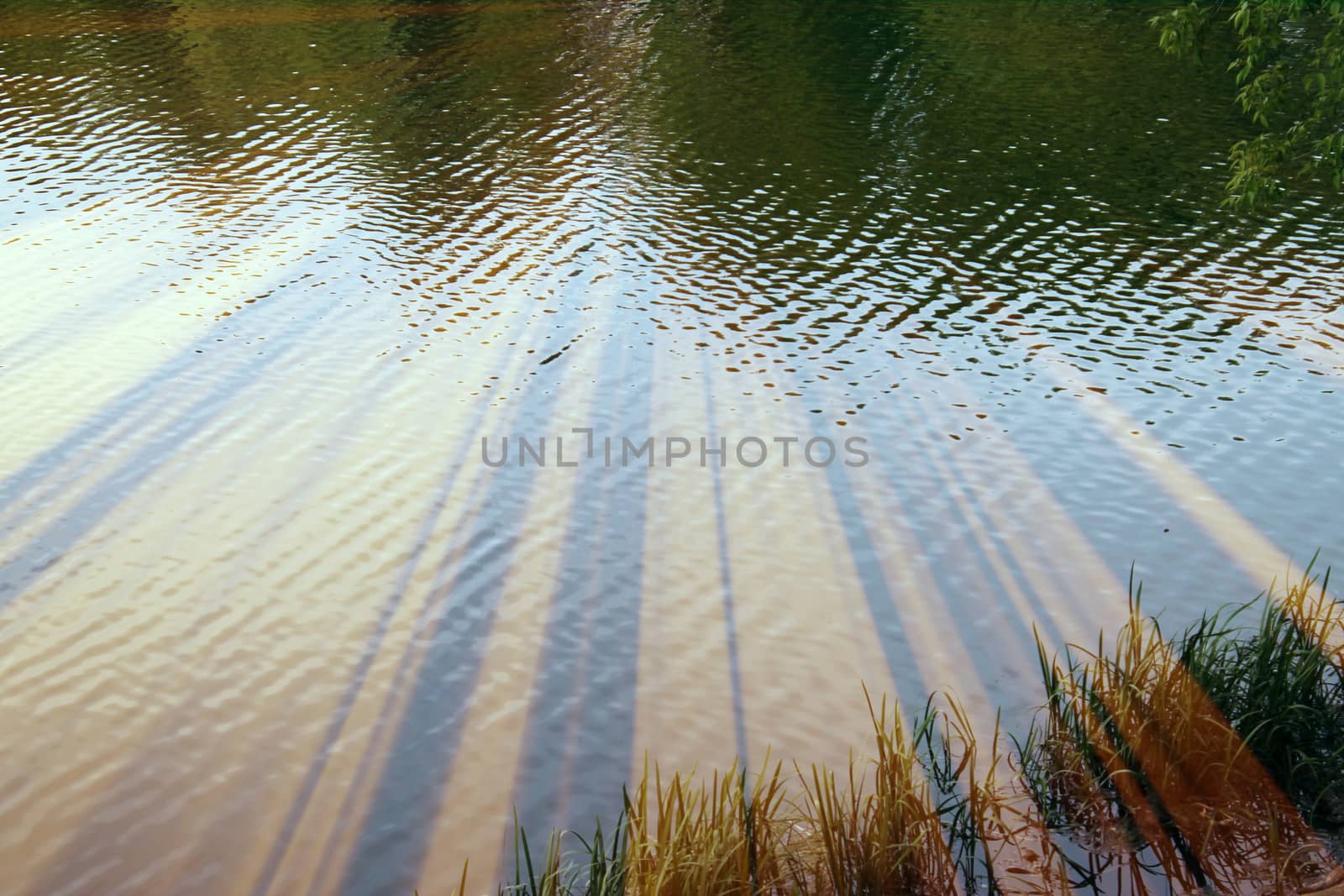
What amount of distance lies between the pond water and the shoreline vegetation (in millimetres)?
921

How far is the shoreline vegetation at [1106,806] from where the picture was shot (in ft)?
17.5

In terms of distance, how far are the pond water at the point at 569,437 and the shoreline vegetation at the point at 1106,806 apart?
3.02ft

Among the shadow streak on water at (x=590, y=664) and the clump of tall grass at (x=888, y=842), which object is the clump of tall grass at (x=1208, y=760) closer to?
the clump of tall grass at (x=888, y=842)

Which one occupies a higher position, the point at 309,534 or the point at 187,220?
the point at 187,220

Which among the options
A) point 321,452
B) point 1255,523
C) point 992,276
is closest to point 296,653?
point 321,452

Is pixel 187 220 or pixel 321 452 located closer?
pixel 321 452

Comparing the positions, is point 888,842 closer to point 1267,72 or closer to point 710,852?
point 710,852

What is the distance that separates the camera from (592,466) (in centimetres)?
1015

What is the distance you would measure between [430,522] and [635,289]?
17.0ft

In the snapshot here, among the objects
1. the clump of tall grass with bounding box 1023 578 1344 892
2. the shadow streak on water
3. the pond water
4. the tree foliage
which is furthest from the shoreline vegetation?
the tree foliage

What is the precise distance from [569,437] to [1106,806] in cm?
567

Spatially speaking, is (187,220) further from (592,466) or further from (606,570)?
(606,570)

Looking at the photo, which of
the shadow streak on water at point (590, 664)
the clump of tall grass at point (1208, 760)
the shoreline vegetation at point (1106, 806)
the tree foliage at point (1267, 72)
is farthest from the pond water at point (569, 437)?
the tree foliage at point (1267, 72)

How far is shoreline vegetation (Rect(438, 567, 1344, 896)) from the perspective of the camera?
5.32m
